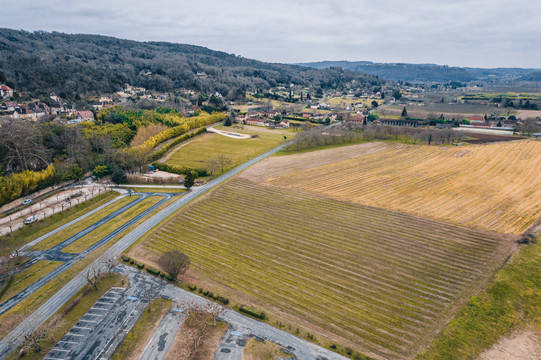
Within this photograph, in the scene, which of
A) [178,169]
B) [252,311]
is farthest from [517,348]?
[178,169]

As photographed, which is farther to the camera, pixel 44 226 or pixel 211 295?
pixel 44 226

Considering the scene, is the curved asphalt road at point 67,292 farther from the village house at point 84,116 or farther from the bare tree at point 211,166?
the village house at point 84,116

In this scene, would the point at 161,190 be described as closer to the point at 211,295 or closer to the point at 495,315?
the point at 211,295

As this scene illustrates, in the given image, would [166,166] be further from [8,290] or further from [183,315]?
[183,315]

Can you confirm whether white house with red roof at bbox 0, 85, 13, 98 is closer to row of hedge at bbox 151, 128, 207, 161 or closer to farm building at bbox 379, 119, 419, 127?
row of hedge at bbox 151, 128, 207, 161

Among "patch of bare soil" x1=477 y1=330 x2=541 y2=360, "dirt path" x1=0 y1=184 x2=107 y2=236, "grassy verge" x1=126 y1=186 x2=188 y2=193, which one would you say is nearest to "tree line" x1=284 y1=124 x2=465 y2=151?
"grassy verge" x1=126 y1=186 x2=188 y2=193

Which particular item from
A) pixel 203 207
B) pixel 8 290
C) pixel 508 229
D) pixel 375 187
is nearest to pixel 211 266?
pixel 203 207
